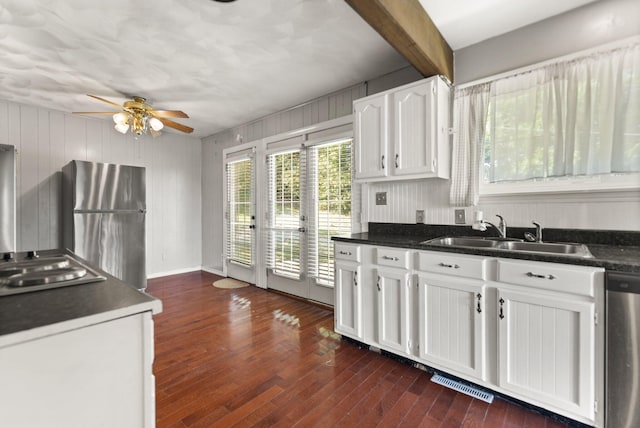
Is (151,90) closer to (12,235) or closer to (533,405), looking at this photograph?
(12,235)

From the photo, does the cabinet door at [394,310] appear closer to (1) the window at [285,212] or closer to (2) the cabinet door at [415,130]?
(2) the cabinet door at [415,130]

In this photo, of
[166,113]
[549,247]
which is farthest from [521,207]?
[166,113]

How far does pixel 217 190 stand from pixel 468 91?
163 inches

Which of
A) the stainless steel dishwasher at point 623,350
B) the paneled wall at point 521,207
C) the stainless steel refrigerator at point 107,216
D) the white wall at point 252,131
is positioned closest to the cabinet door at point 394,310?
the paneled wall at point 521,207

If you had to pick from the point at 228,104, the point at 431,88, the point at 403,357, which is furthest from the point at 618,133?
the point at 228,104

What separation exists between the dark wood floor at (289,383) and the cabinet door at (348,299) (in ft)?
0.53

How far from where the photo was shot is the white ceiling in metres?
2.00

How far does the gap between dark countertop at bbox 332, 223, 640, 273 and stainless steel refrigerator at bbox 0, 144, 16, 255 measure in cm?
313

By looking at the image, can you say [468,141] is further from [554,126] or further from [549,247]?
[549,247]

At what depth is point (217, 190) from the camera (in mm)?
5180

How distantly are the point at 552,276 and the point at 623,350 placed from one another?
409 millimetres

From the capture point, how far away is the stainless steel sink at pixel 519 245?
6.07ft

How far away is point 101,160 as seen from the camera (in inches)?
171

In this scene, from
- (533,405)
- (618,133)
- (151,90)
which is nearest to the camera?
(533,405)
